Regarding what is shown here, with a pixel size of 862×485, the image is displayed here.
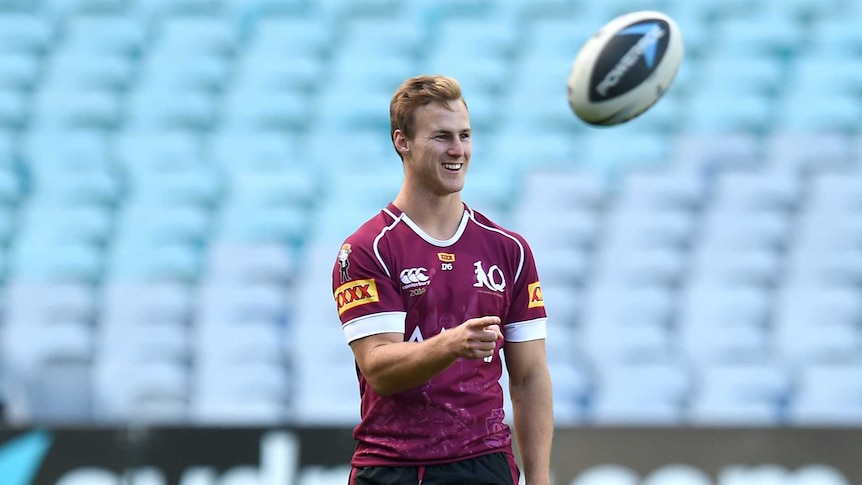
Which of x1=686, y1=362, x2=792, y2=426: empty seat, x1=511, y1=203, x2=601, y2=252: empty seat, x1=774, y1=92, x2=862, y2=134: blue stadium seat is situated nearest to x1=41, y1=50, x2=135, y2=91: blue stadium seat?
x1=511, y1=203, x2=601, y2=252: empty seat

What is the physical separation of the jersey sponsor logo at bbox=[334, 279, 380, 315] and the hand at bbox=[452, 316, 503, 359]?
41 centimetres

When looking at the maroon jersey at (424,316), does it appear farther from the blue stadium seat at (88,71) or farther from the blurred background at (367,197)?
the blue stadium seat at (88,71)

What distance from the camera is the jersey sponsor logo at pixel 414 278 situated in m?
3.20

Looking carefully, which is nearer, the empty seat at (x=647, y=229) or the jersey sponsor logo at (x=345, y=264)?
the jersey sponsor logo at (x=345, y=264)

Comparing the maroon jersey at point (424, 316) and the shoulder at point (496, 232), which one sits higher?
the shoulder at point (496, 232)

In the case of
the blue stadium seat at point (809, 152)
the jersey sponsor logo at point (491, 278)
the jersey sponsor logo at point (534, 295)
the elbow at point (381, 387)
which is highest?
the blue stadium seat at point (809, 152)

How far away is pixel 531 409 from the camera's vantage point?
3346 mm

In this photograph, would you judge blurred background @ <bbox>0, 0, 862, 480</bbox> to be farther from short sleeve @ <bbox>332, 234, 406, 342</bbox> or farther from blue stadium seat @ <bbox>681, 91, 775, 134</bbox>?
short sleeve @ <bbox>332, 234, 406, 342</bbox>

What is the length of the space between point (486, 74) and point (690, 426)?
428cm

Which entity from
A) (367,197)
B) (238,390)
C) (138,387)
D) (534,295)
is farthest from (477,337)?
(367,197)

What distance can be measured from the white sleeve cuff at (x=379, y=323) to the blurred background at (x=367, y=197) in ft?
14.4

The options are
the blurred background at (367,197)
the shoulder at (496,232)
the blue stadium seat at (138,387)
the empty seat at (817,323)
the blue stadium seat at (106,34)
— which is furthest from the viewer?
the blue stadium seat at (106,34)

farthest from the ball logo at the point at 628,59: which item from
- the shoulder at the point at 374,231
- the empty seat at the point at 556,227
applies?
the empty seat at the point at 556,227

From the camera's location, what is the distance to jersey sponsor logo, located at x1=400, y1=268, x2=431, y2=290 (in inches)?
126
